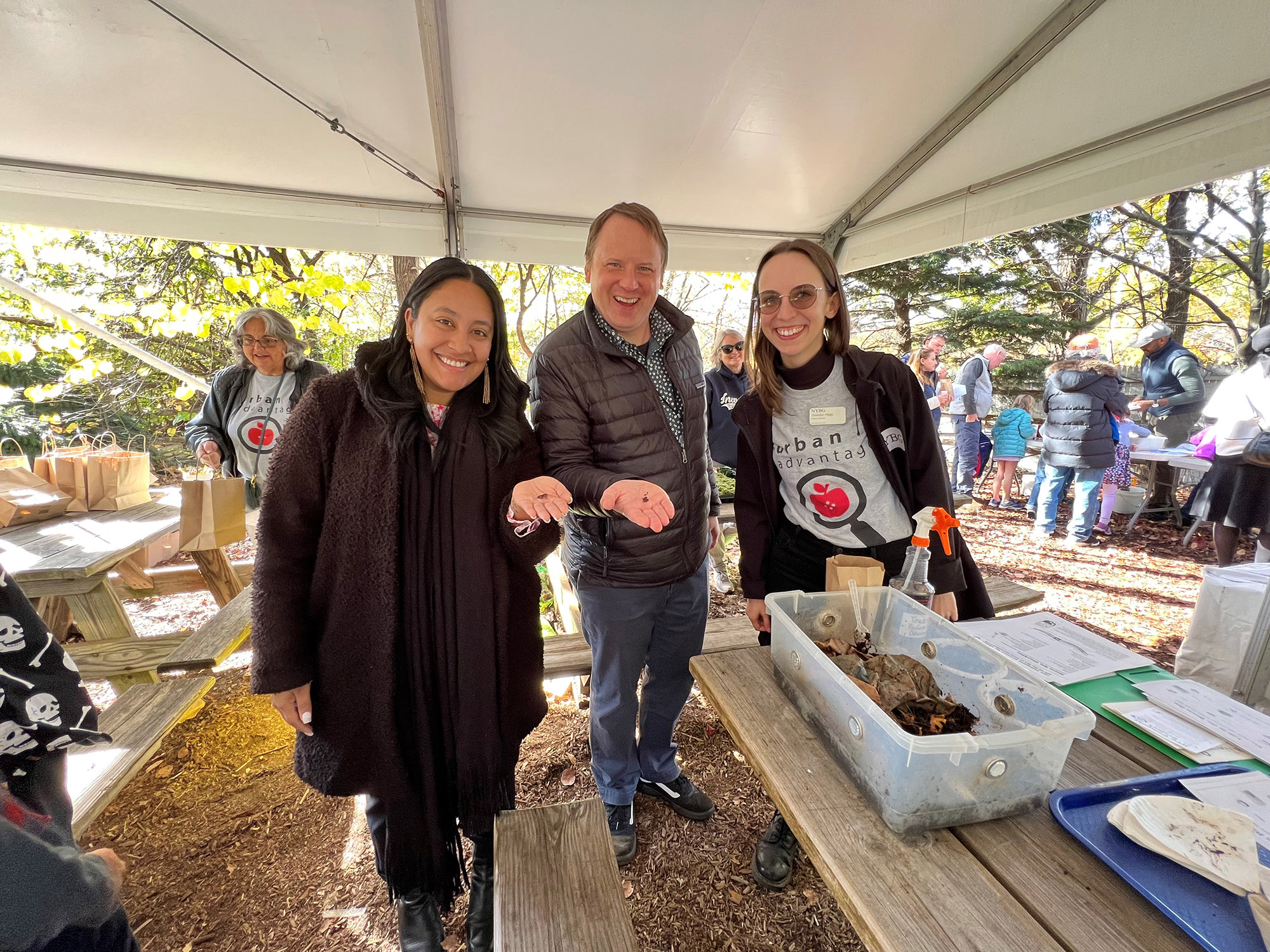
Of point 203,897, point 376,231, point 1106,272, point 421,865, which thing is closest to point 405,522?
point 421,865

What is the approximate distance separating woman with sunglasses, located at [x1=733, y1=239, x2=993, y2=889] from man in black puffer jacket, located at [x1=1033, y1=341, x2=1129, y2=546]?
17.9ft

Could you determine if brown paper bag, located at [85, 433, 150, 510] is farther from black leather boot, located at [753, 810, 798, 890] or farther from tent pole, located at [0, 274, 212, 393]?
black leather boot, located at [753, 810, 798, 890]

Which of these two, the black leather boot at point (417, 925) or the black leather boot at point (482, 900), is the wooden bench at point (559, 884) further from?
the black leather boot at point (417, 925)

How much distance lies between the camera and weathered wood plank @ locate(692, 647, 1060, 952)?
0.73 m

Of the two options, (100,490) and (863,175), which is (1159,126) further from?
(100,490)

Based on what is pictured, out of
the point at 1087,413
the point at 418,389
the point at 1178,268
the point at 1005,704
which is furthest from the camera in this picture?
the point at 1178,268

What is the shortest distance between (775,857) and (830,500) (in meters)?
1.44

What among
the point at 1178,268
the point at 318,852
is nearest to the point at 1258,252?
the point at 1178,268

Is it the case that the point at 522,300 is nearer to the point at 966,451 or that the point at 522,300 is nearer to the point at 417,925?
the point at 966,451

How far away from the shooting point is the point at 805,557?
6.00 feet

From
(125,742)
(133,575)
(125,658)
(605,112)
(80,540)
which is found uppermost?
(605,112)

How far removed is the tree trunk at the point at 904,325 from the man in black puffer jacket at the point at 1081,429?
6.98m

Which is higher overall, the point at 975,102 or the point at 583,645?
the point at 975,102

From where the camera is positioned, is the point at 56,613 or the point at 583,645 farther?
the point at 56,613
